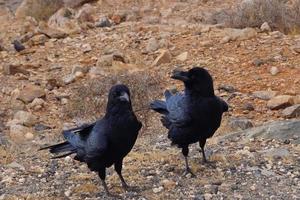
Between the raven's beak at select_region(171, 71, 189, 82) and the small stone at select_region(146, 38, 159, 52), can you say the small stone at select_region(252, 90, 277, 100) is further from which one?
the raven's beak at select_region(171, 71, 189, 82)

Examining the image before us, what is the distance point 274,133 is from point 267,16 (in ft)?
20.5

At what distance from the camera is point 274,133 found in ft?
27.0

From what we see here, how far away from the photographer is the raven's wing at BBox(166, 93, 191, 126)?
6977 millimetres

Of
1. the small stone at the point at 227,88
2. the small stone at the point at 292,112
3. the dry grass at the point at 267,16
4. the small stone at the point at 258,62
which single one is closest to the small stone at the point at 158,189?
the small stone at the point at 292,112

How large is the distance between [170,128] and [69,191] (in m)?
1.12

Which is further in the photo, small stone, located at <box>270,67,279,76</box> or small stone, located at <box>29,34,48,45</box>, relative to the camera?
small stone, located at <box>29,34,48,45</box>

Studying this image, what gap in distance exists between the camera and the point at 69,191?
22.6 ft

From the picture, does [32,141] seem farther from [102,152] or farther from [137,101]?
[102,152]

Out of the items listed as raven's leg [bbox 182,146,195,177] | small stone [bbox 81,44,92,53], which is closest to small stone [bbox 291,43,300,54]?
small stone [bbox 81,44,92,53]

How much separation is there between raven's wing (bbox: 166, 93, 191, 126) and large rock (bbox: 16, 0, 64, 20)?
34.8ft

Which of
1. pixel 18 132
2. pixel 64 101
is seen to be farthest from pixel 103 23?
pixel 18 132

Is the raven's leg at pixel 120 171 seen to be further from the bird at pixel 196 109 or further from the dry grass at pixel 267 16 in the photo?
the dry grass at pixel 267 16

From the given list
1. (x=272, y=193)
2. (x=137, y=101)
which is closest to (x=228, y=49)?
(x=137, y=101)

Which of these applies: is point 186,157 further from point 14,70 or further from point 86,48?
point 86,48
